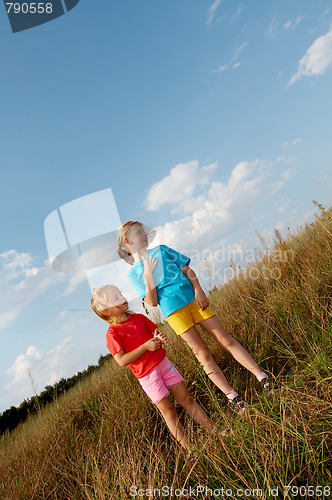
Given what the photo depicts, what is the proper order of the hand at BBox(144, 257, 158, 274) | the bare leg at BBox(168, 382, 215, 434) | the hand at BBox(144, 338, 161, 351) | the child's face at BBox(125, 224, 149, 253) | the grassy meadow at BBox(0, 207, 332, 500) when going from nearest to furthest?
the grassy meadow at BBox(0, 207, 332, 500)
the hand at BBox(144, 338, 161, 351)
the bare leg at BBox(168, 382, 215, 434)
the hand at BBox(144, 257, 158, 274)
the child's face at BBox(125, 224, 149, 253)

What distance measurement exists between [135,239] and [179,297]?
59cm

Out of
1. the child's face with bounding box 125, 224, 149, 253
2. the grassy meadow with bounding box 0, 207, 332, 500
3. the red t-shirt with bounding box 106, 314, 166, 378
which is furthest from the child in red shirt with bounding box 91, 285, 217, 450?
the child's face with bounding box 125, 224, 149, 253

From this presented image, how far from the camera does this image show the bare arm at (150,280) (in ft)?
7.72

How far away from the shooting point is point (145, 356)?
7.24 ft

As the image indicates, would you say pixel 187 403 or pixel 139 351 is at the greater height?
pixel 139 351

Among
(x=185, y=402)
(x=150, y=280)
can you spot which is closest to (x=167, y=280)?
(x=150, y=280)

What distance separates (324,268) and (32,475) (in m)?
3.58

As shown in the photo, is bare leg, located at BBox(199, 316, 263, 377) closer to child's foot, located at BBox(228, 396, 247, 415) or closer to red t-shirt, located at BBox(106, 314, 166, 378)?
child's foot, located at BBox(228, 396, 247, 415)

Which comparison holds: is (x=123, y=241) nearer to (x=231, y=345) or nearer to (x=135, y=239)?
(x=135, y=239)

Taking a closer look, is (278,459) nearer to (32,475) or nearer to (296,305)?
(296,305)

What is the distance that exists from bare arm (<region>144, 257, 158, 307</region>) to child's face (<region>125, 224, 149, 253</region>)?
0.19 m

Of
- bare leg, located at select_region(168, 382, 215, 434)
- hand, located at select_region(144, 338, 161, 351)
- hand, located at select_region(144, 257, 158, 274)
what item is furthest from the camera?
hand, located at select_region(144, 257, 158, 274)

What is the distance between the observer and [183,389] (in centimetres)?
226

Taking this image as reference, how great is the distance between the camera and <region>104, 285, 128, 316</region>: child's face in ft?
7.44
